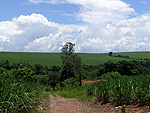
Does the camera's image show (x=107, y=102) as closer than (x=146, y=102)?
No

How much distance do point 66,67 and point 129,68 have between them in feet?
75.9

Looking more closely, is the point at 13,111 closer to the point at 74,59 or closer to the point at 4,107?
the point at 4,107

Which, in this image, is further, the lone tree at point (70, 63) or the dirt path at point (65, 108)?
the lone tree at point (70, 63)

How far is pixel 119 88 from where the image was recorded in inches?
416

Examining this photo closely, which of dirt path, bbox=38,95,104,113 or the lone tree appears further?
the lone tree

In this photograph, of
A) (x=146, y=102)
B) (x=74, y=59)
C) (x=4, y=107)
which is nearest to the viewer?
(x=4, y=107)

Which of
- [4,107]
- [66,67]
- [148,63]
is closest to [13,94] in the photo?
[4,107]

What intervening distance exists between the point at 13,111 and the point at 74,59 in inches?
1971

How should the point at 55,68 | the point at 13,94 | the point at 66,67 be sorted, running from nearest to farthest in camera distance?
the point at 13,94 → the point at 66,67 → the point at 55,68

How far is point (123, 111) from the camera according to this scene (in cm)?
830

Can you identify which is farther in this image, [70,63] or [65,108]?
[70,63]

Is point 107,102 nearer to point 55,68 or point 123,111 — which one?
point 123,111

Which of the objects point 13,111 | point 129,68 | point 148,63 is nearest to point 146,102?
point 13,111

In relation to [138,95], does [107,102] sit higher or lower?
lower
